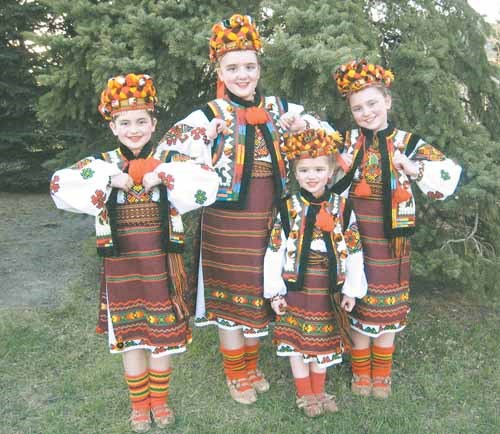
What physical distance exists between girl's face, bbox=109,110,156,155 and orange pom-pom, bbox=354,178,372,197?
3.48ft

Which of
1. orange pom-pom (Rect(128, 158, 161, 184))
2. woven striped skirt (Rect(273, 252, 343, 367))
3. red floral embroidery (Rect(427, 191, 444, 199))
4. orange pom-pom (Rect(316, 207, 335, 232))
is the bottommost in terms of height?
woven striped skirt (Rect(273, 252, 343, 367))

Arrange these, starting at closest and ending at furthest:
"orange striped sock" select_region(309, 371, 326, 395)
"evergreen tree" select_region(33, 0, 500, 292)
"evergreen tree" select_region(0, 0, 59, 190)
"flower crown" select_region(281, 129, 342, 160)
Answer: "flower crown" select_region(281, 129, 342, 160) < "orange striped sock" select_region(309, 371, 326, 395) < "evergreen tree" select_region(33, 0, 500, 292) < "evergreen tree" select_region(0, 0, 59, 190)

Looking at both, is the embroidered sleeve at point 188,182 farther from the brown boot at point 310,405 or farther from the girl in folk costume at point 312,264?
the brown boot at point 310,405

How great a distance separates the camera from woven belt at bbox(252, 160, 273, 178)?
2824 millimetres

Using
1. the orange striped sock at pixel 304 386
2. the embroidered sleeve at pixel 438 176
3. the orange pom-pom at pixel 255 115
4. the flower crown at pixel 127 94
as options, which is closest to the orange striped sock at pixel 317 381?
the orange striped sock at pixel 304 386

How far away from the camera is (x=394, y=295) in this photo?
115 inches

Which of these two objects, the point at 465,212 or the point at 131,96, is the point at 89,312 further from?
the point at 465,212

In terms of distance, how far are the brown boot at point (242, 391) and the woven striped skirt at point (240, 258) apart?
34 centimetres

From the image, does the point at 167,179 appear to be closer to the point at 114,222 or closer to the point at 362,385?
the point at 114,222

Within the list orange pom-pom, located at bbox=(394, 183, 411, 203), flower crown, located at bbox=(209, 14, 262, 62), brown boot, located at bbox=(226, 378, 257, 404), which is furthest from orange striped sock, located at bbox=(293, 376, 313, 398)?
flower crown, located at bbox=(209, 14, 262, 62)

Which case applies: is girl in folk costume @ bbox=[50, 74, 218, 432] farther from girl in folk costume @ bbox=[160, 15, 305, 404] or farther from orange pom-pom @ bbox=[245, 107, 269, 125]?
orange pom-pom @ bbox=[245, 107, 269, 125]

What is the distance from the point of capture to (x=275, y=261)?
2750 mm

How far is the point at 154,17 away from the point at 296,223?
5.62 feet

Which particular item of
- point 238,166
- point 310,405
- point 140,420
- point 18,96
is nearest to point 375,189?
point 238,166
